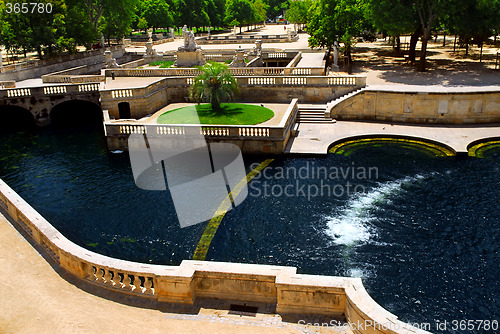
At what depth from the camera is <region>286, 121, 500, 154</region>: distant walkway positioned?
29.9 metres

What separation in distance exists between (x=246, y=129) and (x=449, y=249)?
593 inches

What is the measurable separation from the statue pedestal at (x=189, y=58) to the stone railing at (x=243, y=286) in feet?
122

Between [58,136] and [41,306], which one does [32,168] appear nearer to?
[58,136]

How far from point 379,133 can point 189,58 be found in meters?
24.3

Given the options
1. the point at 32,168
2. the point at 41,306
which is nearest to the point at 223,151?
the point at 32,168

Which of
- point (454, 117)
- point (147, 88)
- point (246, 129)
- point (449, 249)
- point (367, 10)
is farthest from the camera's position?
point (367, 10)

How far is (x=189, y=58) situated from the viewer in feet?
160

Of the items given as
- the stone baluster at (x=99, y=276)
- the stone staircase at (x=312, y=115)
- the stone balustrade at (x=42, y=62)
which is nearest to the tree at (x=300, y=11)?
the stone balustrade at (x=42, y=62)

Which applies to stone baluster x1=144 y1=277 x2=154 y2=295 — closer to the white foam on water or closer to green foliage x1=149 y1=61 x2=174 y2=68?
the white foam on water

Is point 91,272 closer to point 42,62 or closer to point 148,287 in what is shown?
point 148,287

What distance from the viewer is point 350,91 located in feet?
121

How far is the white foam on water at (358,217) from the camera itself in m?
19.1

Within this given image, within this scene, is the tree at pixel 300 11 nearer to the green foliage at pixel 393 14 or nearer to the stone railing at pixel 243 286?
the green foliage at pixel 393 14

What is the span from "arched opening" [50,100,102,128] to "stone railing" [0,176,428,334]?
2943cm
